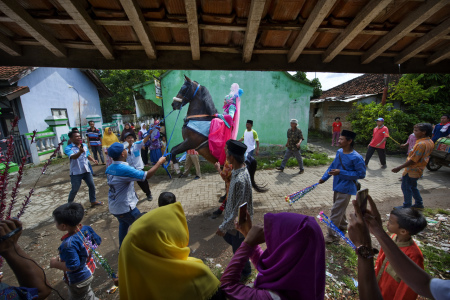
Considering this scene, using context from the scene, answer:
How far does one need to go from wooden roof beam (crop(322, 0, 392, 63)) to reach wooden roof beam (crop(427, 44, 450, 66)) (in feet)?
4.28

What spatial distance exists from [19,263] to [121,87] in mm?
19558

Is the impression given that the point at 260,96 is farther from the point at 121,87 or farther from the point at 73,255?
the point at 121,87

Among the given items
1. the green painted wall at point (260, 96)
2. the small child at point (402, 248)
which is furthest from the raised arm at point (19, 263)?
the green painted wall at point (260, 96)

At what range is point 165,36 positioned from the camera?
210 centimetres

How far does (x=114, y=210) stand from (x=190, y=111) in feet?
8.52

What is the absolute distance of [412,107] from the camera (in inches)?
406

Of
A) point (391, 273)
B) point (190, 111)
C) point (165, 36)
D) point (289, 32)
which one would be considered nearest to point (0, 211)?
point (165, 36)

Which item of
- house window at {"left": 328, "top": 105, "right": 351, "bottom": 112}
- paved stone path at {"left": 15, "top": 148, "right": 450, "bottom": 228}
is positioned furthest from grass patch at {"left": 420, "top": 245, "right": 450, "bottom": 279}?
house window at {"left": 328, "top": 105, "right": 351, "bottom": 112}

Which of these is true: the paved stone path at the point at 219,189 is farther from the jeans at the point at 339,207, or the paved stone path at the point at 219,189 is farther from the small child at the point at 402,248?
the small child at the point at 402,248

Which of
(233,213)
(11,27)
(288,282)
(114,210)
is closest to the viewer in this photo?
(288,282)

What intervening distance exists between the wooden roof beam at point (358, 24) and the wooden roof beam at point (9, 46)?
3257 mm

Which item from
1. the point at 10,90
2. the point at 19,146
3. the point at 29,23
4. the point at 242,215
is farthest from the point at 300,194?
the point at 10,90

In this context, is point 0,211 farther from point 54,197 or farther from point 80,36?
point 54,197

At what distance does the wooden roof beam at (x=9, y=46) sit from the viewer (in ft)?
6.16
